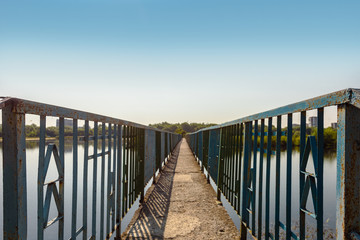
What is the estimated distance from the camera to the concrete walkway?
3.66 meters

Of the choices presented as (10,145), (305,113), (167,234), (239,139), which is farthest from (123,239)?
(305,113)

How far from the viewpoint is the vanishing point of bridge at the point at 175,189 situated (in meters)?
1.39

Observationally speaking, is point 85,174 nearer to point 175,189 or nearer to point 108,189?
point 108,189

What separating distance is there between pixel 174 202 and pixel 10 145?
13.9ft

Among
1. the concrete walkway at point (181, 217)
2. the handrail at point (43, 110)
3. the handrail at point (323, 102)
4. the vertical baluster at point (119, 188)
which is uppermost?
the handrail at point (323, 102)

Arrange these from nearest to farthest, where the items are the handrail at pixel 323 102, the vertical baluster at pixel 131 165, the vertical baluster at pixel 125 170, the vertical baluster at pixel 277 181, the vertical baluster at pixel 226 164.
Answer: the handrail at pixel 323 102 < the vertical baluster at pixel 277 181 < the vertical baluster at pixel 125 170 < the vertical baluster at pixel 131 165 < the vertical baluster at pixel 226 164

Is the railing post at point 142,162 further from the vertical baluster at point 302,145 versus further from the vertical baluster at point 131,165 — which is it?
the vertical baluster at point 302,145

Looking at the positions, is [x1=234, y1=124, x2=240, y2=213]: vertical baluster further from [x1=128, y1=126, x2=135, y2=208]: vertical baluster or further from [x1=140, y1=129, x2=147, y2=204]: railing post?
[x1=140, y1=129, x2=147, y2=204]: railing post

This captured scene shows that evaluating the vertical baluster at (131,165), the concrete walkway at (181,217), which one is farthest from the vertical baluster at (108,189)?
the vertical baluster at (131,165)

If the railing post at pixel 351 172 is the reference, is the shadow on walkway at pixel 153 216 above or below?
below

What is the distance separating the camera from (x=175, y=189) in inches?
254

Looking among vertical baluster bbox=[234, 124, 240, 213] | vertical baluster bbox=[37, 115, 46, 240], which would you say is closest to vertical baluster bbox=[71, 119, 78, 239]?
vertical baluster bbox=[37, 115, 46, 240]

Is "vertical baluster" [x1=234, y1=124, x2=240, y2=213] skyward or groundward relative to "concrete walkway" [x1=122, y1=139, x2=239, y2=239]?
skyward

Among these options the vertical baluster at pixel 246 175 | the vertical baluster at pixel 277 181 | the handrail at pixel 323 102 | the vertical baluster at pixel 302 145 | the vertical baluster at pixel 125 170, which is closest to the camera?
the handrail at pixel 323 102
